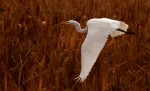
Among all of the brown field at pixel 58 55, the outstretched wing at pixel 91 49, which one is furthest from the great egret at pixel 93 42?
the brown field at pixel 58 55

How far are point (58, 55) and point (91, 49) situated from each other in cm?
57

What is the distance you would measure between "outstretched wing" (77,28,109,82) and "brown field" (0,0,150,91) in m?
0.28

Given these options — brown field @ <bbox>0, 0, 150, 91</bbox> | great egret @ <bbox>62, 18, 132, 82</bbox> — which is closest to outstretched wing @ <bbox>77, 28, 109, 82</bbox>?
great egret @ <bbox>62, 18, 132, 82</bbox>

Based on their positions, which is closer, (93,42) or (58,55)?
(93,42)

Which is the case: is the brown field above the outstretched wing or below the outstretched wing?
below

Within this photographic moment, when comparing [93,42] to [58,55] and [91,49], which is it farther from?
[58,55]

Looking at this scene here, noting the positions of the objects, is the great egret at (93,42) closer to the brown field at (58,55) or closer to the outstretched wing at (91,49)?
the outstretched wing at (91,49)

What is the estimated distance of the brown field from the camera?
1.92 m

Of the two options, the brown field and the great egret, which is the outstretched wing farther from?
the brown field

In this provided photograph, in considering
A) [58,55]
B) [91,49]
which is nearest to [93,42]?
[91,49]

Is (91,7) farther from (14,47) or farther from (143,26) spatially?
(14,47)

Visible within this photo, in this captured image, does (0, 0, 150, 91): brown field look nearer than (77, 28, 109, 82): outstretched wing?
No

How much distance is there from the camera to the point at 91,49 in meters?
1.53

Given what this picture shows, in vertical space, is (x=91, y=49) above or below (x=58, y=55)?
above
